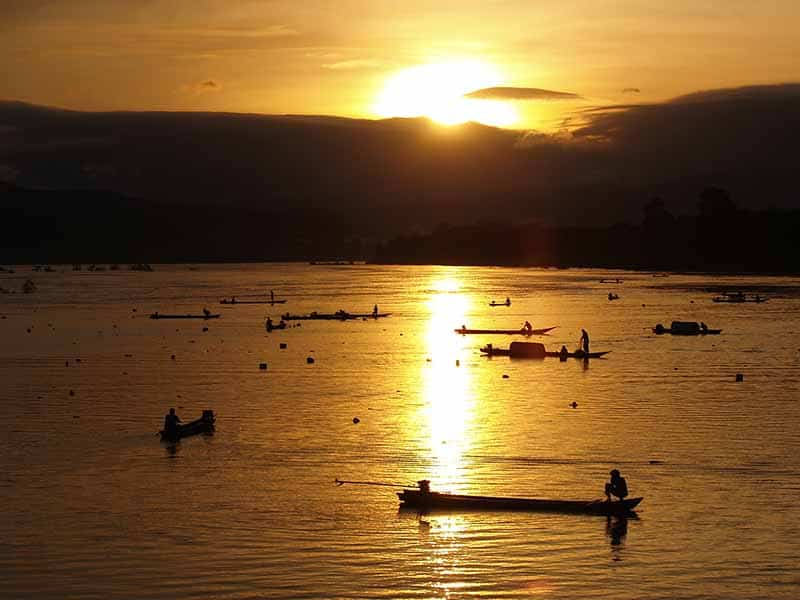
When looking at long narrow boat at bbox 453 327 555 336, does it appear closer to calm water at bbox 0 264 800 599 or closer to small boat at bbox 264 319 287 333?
small boat at bbox 264 319 287 333

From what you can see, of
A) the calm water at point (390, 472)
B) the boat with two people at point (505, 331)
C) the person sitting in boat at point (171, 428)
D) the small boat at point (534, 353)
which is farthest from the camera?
the boat with two people at point (505, 331)

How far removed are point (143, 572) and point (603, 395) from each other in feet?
121

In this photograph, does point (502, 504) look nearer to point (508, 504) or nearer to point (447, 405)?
point (508, 504)

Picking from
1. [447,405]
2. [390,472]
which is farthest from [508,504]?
[447,405]

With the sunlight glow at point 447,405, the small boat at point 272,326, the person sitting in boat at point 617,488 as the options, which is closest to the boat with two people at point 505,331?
the sunlight glow at point 447,405

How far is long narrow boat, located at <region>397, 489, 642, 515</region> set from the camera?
34312 millimetres

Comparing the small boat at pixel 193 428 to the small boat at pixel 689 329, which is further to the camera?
the small boat at pixel 689 329

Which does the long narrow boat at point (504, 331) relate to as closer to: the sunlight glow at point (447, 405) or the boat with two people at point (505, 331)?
the boat with two people at point (505, 331)

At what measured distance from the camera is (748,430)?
49031 mm

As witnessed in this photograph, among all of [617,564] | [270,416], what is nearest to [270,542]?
[617,564]

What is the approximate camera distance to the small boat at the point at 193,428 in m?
47.2

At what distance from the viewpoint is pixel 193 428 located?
48031 millimetres

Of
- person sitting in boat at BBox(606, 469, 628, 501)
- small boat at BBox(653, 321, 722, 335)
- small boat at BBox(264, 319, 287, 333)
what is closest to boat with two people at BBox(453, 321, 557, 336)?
small boat at BBox(653, 321, 722, 335)

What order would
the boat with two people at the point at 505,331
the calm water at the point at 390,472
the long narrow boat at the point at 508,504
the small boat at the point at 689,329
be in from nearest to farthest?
the calm water at the point at 390,472, the long narrow boat at the point at 508,504, the small boat at the point at 689,329, the boat with two people at the point at 505,331
